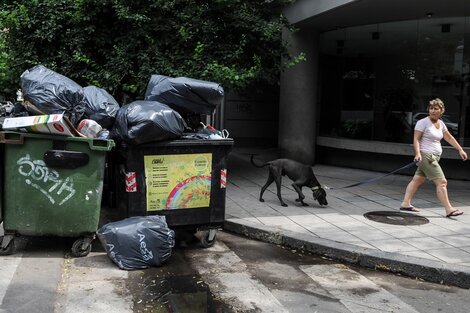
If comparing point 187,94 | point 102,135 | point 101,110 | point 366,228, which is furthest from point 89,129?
point 366,228

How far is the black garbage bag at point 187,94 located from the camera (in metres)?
5.97

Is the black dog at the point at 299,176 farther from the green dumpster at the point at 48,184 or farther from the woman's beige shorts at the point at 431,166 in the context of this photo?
the green dumpster at the point at 48,184

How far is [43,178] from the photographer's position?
515cm

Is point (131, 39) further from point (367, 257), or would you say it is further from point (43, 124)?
point (367, 257)

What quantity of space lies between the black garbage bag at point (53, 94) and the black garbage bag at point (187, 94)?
→ 0.94 meters

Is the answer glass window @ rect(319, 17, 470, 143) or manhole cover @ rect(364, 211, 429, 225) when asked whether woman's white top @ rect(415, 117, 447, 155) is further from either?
glass window @ rect(319, 17, 470, 143)

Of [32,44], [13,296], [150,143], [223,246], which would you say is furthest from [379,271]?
[32,44]

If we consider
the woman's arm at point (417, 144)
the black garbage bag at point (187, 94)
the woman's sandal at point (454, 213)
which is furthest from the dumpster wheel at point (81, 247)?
the woman's sandal at point (454, 213)

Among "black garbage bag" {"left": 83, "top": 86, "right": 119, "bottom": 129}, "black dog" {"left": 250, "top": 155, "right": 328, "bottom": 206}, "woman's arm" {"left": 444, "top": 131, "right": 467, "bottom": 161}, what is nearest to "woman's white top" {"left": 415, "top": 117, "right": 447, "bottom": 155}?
"woman's arm" {"left": 444, "top": 131, "right": 467, "bottom": 161}

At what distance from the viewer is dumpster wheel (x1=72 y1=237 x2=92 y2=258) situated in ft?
17.3

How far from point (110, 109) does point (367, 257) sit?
3261 mm

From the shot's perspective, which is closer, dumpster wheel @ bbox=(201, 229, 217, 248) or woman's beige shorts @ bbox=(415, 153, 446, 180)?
dumpster wheel @ bbox=(201, 229, 217, 248)

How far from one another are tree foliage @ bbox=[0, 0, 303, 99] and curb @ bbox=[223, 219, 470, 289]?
3246mm

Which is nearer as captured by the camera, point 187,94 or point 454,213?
point 187,94
